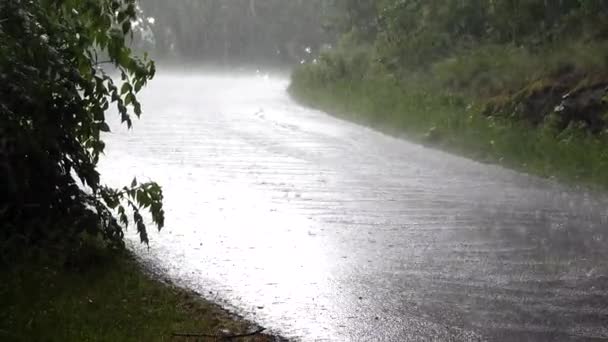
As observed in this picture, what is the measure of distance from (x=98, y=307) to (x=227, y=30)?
6865 centimetres

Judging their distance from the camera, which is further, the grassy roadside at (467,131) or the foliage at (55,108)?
the grassy roadside at (467,131)

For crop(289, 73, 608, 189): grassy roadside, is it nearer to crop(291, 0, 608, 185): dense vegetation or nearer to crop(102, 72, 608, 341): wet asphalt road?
crop(291, 0, 608, 185): dense vegetation

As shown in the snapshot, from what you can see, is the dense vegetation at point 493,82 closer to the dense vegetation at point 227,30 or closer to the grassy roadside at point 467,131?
the grassy roadside at point 467,131

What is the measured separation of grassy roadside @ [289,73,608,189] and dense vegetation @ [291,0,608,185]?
3 centimetres

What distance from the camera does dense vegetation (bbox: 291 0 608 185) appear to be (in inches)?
542

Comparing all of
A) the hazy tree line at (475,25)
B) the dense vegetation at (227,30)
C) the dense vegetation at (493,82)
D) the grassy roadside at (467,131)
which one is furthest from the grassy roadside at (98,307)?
the dense vegetation at (227,30)

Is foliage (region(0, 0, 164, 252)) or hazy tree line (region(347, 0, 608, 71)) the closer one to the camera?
foliage (region(0, 0, 164, 252))

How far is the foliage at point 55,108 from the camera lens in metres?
6.70

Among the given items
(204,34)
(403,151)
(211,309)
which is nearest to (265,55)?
(204,34)

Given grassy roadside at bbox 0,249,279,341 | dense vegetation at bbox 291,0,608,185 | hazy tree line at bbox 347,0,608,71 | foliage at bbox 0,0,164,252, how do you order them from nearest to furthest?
1. grassy roadside at bbox 0,249,279,341
2. foliage at bbox 0,0,164,252
3. dense vegetation at bbox 291,0,608,185
4. hazy tree line at bbox 347,0,608,71

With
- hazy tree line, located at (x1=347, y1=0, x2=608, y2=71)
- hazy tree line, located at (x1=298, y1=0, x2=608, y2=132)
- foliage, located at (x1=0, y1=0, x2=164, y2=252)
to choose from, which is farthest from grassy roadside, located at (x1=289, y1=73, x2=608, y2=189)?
foliage, located at (x1=0, y1=0, x2=164, y2=252)

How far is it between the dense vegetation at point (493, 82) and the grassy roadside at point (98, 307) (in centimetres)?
727

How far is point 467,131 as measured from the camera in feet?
51.6

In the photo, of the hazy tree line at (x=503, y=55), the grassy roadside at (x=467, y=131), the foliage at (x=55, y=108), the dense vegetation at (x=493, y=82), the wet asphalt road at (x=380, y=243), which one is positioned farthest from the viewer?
the hazy tree line at (x=503, y=55)
